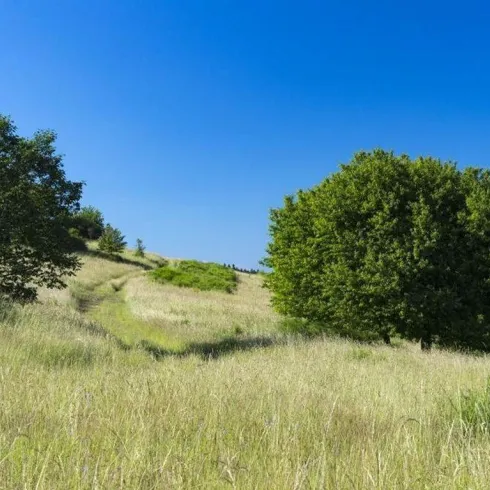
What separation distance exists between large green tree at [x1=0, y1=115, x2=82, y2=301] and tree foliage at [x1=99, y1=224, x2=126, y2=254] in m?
54.5

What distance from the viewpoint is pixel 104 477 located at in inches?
119

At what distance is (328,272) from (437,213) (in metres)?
4.48

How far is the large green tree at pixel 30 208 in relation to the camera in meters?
14.2

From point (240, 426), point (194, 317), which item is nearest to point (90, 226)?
point (194, 317)

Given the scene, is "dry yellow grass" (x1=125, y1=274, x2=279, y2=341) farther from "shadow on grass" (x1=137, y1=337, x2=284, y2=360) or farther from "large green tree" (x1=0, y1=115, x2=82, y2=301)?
"large green tree" (x1=0, y1=115, x2=82, y2=301)

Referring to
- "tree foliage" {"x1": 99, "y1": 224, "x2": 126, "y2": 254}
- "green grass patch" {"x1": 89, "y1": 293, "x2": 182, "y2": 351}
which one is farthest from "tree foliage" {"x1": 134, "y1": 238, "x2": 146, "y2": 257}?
"green grass patch" {"x1": 89, "y1": 293, "x2": 182, "y2": 351}

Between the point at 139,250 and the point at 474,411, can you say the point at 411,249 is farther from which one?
the point at 139,250

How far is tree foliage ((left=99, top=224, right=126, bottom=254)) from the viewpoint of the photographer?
68.7 metres

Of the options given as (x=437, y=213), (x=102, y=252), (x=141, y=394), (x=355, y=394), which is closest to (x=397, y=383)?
(x=355, y=394)

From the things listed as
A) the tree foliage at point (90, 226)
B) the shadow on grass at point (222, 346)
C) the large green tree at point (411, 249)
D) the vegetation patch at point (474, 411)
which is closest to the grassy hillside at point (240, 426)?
the vegetation patch at point (474, 411)

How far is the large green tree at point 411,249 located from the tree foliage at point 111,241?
5325 centimetres

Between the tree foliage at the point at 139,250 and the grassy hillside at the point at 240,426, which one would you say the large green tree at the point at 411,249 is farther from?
the tree foliage at the point at 139,250

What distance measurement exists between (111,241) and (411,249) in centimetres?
5775

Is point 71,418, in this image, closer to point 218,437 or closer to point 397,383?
point 218,437
